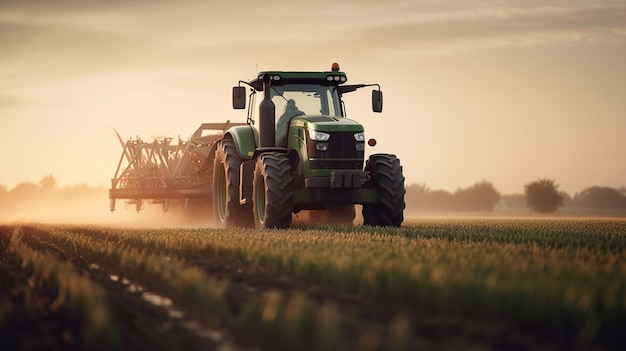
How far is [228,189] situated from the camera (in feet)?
53.9

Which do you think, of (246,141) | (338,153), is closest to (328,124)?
(338,153)

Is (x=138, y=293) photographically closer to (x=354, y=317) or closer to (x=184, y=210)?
(x=354, y=317)

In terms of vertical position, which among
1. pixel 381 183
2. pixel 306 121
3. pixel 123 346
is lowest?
pixel 123 346

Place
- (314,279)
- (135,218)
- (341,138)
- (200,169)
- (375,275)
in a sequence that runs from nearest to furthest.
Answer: (375,275) → (314,279) → (341,138) → (200,169) → (135,218)

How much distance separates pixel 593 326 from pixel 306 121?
33.7 ft

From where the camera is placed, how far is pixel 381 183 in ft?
50.0

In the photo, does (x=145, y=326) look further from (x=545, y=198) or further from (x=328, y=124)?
(x=545, y=198)

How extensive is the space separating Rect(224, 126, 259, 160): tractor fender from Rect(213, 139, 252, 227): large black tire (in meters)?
0.29

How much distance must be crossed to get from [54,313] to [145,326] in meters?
0.82

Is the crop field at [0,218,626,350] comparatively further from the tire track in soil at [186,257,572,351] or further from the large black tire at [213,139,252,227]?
the large black tire at [213,139,252,227]

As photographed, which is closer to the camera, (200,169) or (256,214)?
(256,214)

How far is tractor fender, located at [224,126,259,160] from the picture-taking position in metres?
16.4

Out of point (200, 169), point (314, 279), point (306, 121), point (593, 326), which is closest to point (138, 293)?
point (314, 279)

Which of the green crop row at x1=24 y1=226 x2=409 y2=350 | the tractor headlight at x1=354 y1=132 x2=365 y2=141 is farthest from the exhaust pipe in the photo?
the green crop row at x1=24 y1=226 x2=409 y2=350
